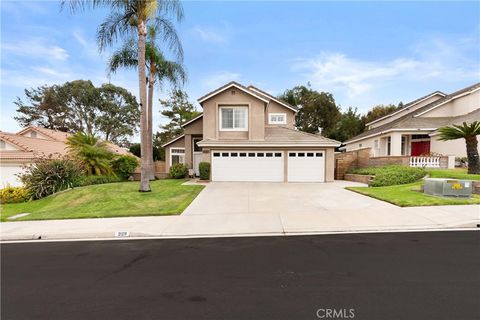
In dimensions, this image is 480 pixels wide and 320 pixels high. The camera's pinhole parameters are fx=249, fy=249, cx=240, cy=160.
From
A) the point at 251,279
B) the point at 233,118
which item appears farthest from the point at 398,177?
the point at 251,279

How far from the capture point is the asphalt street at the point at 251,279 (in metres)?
3.22

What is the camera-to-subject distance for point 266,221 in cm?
773

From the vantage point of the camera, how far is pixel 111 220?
8.31 m

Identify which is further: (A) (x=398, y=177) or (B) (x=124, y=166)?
(B) (x=124, y=166)

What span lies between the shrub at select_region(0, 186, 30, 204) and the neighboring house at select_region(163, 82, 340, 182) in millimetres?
10265

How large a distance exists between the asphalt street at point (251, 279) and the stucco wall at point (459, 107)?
20831 millimetres

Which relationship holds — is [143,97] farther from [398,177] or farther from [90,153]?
[398,177]

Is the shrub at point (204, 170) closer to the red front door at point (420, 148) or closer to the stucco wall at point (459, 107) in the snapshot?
the red front door at point (420, 148)

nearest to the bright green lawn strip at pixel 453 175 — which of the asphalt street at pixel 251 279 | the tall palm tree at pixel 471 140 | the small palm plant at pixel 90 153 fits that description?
the tall palm tree at pixel 471 140

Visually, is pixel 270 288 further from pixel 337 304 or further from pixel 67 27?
pixel 67 27

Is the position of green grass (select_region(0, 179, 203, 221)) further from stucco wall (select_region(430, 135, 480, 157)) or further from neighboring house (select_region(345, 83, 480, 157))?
stucco wall (select_region(430, 135, 480, 157))

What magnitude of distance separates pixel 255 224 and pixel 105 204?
6.94 m

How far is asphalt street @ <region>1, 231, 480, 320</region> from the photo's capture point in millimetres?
3225

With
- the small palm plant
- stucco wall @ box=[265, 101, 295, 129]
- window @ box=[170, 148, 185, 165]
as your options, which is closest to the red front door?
stucco wall @ box=[265, 101, 295, 129]
